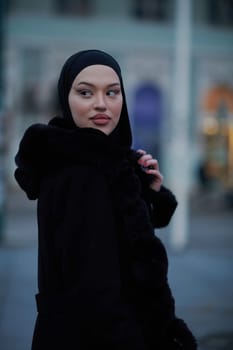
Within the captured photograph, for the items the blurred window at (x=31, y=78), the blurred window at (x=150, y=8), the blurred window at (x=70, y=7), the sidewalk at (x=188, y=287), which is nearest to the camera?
the sidewalk at (x=188, y=287)

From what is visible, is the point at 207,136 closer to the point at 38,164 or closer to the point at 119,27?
the point at 119,27

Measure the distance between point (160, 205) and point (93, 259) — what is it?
0.53 m

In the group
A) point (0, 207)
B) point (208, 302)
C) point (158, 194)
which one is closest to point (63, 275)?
point (158, 194)

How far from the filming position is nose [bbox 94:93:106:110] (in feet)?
6.90

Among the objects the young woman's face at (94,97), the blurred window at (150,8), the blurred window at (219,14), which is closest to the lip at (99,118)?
→ the young woman's face at (94,97)

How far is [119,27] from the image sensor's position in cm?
2459

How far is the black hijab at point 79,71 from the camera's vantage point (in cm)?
211

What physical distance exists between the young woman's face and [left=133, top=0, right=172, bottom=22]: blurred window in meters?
23.6

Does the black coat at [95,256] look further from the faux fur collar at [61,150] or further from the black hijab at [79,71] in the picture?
the black hijab at [79,71]

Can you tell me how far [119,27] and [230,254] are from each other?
665 inches

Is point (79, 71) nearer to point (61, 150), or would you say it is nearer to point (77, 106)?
point (77, 106)

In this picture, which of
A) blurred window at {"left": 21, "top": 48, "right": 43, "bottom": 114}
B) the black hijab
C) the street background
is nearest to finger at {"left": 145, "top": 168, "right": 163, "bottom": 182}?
the black hijab

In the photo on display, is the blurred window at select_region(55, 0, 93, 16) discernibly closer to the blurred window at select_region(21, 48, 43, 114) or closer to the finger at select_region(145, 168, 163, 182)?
the blurred window at select_region(21, 48, 43, 114)

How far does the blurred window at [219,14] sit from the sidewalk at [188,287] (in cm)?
1518
